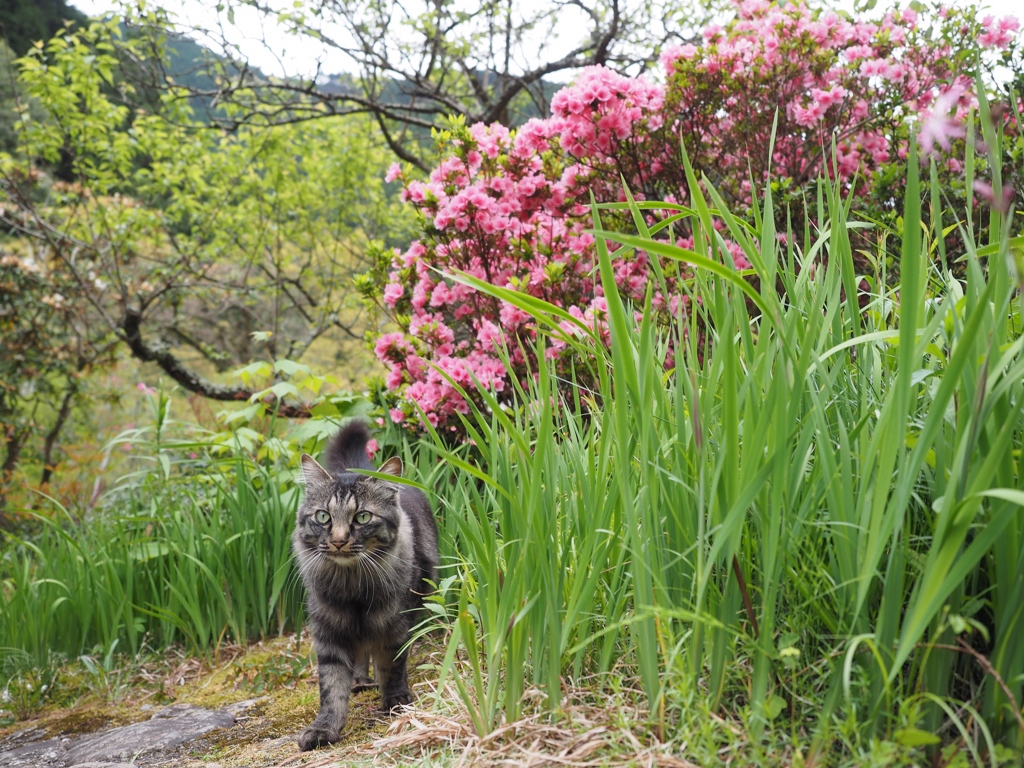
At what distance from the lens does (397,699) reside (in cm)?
227

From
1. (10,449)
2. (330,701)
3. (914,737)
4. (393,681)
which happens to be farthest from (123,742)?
(10,449)

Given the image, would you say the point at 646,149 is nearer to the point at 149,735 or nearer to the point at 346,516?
the point at 346,516

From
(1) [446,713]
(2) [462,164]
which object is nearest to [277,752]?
(1) [446,713]

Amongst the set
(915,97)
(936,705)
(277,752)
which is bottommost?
(277,752)

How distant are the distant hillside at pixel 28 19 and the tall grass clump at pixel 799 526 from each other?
680 inches

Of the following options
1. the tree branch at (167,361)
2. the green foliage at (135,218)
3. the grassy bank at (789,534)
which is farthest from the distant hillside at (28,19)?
the grassy bank at (789,534)

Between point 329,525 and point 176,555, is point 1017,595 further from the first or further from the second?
point 176,555

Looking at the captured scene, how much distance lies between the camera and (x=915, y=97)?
382 centimetres

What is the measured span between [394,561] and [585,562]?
1.03m

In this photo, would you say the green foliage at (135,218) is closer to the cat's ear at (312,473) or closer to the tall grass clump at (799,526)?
the cat's ear at (312,473)

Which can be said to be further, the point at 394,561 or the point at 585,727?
the point at 394,561

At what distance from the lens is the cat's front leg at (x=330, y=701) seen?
2008 millimetres

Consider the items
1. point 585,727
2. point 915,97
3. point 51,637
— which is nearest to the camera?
point 585,727

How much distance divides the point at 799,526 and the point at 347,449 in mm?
2049
